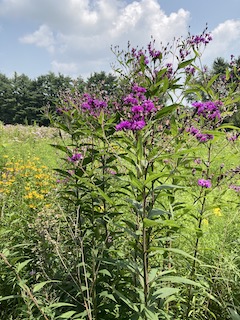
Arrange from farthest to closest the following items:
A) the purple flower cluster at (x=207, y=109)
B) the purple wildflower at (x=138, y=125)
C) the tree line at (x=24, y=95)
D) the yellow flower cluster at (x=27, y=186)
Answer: the tree line at (x=24, y=95)
the yellow flower cluster at (x=27, y=186)
the purple flower cluster at (x=207, y=109)
the purple wildflower at (x=138, y=125)

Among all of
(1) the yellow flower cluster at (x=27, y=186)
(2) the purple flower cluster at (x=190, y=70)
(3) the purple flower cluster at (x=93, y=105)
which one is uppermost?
(2) the purple flower cluster at (x=190, y=70)

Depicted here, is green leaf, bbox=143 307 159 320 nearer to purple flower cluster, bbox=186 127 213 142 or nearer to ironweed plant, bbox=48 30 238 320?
ironweed plant, bbox=48 30 238 320

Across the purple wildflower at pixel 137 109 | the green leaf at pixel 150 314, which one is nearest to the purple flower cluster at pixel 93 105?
the purple wildflower at pixel 137 109

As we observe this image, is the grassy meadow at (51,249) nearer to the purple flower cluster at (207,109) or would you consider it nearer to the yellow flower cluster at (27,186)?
the yellow flower cluster at (27,186)

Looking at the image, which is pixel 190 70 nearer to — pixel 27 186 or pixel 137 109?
pixel 137 109

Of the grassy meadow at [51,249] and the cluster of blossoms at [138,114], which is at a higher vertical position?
the cluster of blossoms at [138,114]

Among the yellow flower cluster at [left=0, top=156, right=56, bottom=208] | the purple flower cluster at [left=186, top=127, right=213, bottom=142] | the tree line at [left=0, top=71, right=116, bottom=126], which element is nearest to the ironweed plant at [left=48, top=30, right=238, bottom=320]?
the purple flower cluster at [left=186, top=127, right=213, bottom=142]

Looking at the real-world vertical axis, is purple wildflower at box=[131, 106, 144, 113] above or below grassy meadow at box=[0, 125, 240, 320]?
above

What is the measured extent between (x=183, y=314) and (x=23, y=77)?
58157 millimetres

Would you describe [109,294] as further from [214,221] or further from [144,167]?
[214,221]

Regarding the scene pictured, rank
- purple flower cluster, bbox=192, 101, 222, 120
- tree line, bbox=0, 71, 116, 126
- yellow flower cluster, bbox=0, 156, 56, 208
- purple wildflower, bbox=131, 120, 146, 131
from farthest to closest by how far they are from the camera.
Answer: tree line, bbox=0, 71, 116, 126
yellow flower cluster, bbox=0, 156, 56, 208
purple flower cluster, bbox=192, 101, 222, 120
purple wildflower, bbox=131, 120, 146, 131

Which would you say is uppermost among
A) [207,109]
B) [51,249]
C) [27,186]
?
[207,109]

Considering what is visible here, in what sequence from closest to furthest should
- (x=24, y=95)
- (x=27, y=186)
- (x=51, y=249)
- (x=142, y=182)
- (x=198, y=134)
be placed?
(x=142, y=182), (x=198, y=134), (x=51, y=249), (x=27, y=186), (x=24, y=95)

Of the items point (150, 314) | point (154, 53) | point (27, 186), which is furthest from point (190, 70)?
point (27, 186)
